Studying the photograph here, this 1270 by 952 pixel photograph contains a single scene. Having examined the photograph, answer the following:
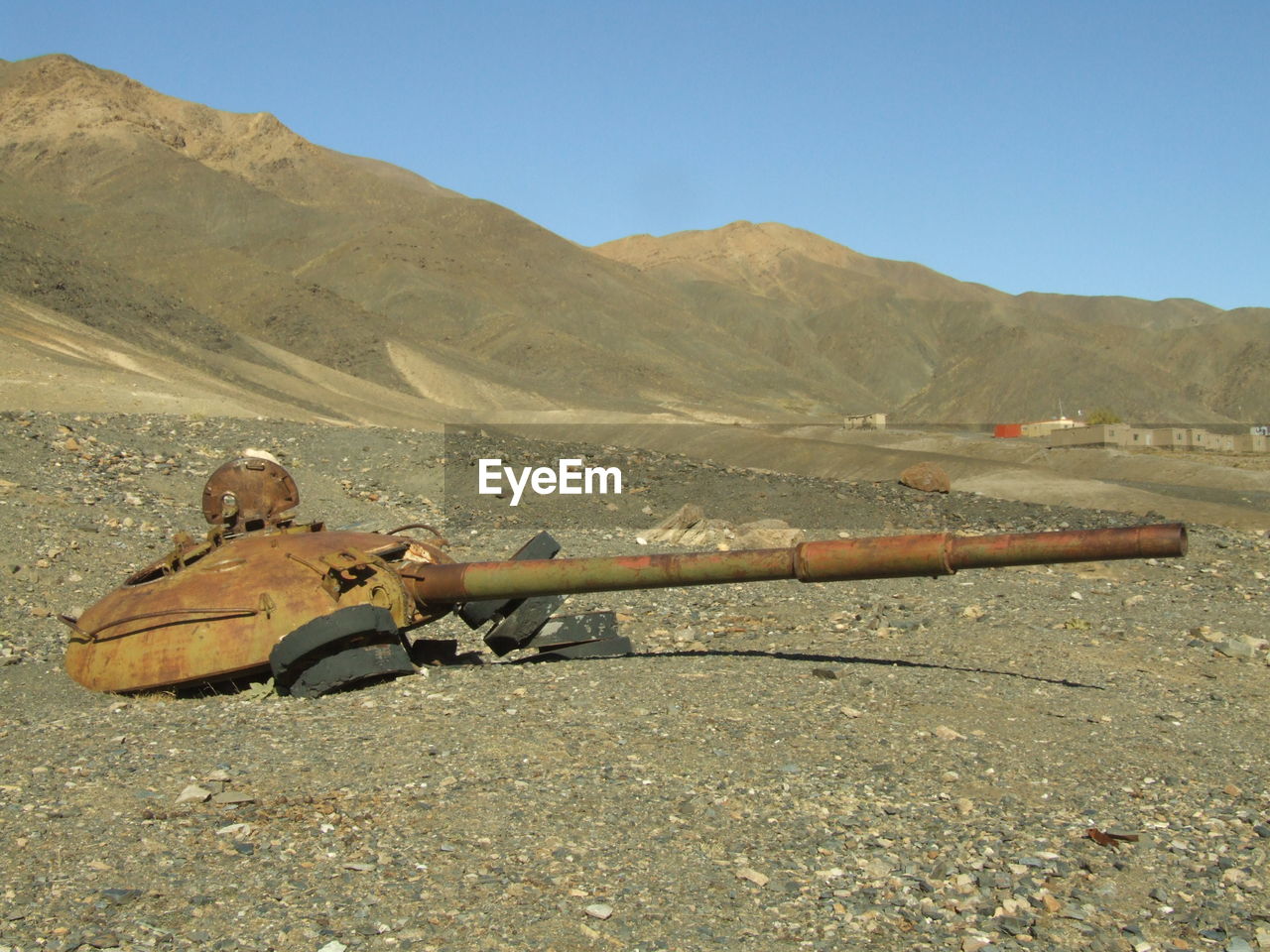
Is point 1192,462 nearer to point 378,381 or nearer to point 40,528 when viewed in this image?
point 40,528

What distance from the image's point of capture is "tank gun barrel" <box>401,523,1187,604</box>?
739 centimetres

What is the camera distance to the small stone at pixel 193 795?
6.42m

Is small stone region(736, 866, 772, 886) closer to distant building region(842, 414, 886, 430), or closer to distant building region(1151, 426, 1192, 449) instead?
distant building region(1151, 426, 1192, 449)

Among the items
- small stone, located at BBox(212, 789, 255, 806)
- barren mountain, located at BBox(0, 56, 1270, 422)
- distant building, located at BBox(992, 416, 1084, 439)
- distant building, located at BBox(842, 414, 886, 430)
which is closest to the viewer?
small stone, located at BBox(212, 789, 255, 806)

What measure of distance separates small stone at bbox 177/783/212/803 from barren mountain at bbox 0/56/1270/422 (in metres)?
27.9

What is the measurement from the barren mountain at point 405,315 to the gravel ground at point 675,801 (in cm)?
2623

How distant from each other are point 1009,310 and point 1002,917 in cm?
16061

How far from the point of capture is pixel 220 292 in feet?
295

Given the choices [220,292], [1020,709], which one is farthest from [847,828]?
[220,292]

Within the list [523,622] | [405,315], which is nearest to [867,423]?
[405,315]

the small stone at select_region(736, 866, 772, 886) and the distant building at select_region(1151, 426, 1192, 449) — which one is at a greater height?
the distant building at select_region(1151, 426, 1192, 449)

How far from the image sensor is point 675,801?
21.7ft

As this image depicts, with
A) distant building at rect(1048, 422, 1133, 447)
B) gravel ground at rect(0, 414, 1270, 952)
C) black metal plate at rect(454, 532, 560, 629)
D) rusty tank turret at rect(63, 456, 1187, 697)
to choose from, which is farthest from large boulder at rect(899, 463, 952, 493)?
rusty tank turret at rect(63, 456, 1187, 697)

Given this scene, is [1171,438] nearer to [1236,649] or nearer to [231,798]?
[1236,649]
